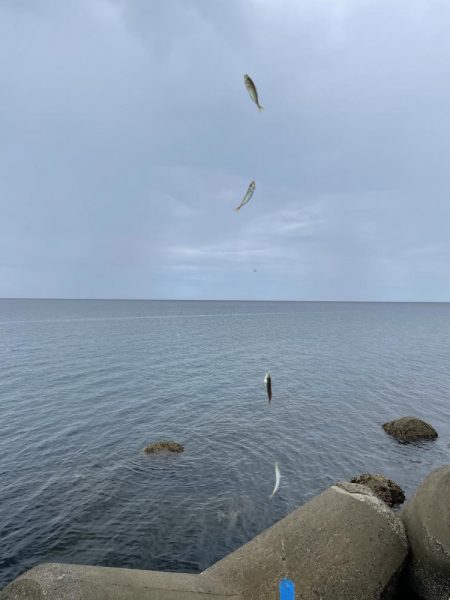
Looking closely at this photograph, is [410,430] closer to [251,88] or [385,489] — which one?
[385,489]

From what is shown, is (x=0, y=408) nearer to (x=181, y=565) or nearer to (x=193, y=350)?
(x=181, y=565)

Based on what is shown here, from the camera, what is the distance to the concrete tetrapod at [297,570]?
6.45 meters

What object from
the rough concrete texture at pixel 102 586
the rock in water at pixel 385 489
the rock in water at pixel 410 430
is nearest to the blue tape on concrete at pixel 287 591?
the rough concrete texture at pixel 102 586

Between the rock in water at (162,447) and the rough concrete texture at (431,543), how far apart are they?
13.4m

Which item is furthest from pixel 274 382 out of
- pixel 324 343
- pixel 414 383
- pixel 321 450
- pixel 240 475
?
pixel 324 343

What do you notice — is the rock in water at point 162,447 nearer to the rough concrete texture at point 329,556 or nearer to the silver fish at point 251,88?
the rough concrete texture at point 329,556

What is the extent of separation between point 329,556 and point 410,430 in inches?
690

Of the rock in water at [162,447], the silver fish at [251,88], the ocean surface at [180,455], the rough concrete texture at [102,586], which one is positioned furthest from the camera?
the rock in water at [162,447]

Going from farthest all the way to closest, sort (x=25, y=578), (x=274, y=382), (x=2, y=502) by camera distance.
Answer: (x=274, y=382), (x=2, y=502), (x=25, y=578)

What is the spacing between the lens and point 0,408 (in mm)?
27828

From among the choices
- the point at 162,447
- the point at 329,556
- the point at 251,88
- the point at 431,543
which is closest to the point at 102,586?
the point at 329,556

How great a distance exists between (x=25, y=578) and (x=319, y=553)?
5486 millimetres

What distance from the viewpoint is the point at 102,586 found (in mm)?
6441

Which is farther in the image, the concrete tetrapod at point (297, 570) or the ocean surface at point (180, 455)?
the ocean surface at point (180, 455)
